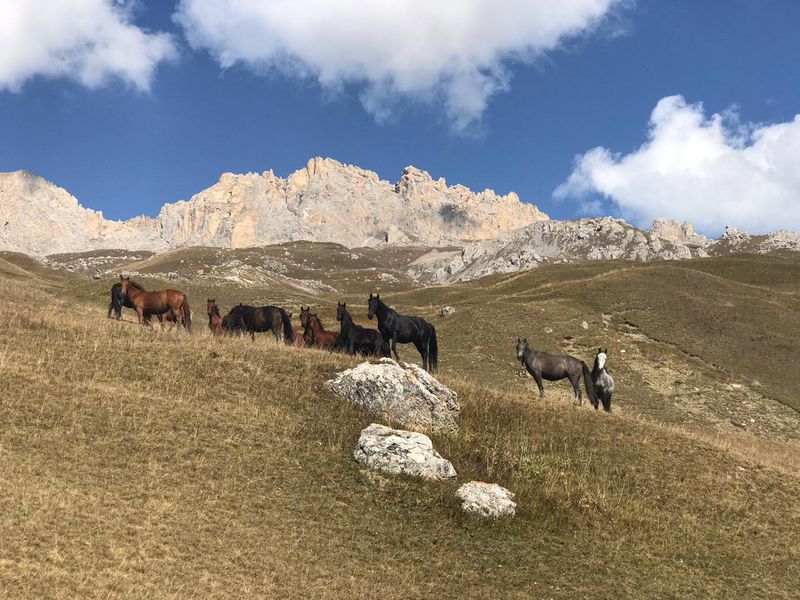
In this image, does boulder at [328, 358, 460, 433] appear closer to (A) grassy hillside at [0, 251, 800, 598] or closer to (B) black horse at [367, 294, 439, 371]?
(A) grassy hillside at [0, 251, 800, 598]

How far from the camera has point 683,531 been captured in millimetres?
16469

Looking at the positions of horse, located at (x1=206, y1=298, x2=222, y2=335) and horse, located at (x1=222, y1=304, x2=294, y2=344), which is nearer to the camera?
horse, located at (x1=222, y1=304, x2=294, y2=344)

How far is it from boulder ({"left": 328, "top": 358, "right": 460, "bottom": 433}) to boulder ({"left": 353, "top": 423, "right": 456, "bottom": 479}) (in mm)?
2168

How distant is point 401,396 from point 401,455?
3.63 metres

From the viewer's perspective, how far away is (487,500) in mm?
15992

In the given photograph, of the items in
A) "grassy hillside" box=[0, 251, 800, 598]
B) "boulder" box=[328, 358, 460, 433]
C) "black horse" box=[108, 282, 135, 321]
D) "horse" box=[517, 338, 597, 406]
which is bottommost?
"grassy hillside" box=[0, 251, 800, 598]

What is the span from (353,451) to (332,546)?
483 centimetres

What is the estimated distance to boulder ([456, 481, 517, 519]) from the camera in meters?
15.8

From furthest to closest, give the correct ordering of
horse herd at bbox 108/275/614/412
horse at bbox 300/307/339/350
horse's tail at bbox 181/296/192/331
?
1. horse at bbox 300/307/339/350
2. horse's tail at bbox 181/296/192/331
3. horse herd at bbox 108/275/614/412

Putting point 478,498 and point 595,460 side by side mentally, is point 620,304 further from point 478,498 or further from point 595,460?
point 478,498

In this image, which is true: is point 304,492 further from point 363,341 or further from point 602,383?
point 602,383

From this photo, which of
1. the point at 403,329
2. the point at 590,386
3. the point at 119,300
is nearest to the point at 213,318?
the point at 119,300

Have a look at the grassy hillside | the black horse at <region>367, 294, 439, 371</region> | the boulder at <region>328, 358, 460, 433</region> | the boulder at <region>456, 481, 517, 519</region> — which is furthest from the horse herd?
the boulder at <region>456, 481, 517, 519</region>

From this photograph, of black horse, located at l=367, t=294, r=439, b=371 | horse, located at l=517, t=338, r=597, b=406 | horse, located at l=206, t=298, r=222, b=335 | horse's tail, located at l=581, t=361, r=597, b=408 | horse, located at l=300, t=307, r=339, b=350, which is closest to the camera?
horse's tail, located at l=581, t=361, r=597, b=408
